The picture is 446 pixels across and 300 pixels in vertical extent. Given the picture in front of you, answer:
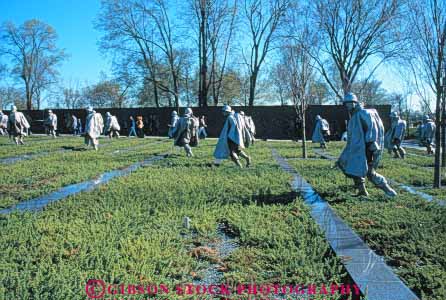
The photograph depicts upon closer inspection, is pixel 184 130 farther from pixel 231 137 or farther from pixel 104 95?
pixel 104 95

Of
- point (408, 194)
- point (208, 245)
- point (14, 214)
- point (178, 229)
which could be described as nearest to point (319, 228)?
point (208, 245)

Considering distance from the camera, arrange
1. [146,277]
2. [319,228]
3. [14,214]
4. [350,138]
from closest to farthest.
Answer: [146,277] → [319,228] → [14,214] → [350,138]

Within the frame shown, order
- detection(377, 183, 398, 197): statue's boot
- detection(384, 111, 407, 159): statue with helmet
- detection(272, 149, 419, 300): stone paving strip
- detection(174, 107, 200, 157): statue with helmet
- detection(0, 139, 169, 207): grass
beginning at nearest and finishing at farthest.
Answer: detection(272, 149, 419, 300): stone paving strip → detection(377, 183, 398, 197): statue's boot → detection(0, 139, 169, 207): grass → detection(384, 111, 407, 159): statue with helmet → detection(174, 107, 200, 157): statue with helmet

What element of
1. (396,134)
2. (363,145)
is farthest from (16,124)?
(363,145)

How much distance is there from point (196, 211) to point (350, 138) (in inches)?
110

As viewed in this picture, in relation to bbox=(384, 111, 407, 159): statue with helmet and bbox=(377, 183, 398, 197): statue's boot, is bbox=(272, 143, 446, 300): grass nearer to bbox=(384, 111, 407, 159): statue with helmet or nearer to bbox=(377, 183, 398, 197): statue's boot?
bbox=(377, 183, 398, 197): statue's boot

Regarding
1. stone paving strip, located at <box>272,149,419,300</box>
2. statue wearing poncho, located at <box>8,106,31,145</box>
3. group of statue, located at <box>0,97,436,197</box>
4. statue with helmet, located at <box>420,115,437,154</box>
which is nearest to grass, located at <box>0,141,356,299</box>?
stone paving strip, located at <box>272,149,419,300</box>

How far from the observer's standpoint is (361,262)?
382 cm

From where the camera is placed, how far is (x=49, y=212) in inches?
228

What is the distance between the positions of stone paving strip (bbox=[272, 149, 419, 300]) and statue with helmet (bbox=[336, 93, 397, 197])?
879mm

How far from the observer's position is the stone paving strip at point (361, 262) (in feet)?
10.3

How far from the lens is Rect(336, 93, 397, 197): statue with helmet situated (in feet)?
20.7

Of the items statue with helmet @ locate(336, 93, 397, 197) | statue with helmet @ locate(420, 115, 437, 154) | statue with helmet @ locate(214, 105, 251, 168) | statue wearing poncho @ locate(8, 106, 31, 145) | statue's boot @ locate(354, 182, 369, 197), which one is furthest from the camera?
statue wearing poncho @ locate(8, 106, 31, 145)

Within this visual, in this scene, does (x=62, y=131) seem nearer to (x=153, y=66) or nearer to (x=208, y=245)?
(x=153, y=66)
